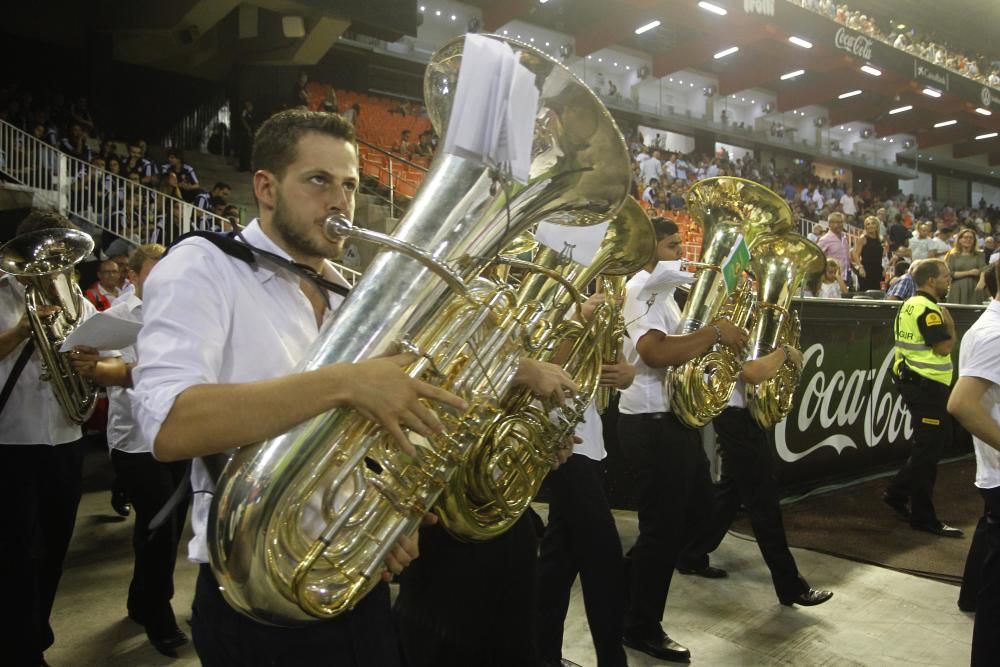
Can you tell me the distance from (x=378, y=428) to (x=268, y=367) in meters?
0.29

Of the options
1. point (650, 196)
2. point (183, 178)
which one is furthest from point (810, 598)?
point (650, 196)

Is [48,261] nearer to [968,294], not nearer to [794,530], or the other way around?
[794,530]

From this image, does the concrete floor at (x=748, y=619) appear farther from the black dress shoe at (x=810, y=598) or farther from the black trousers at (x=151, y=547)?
the black trousers at (x=151, y=547)

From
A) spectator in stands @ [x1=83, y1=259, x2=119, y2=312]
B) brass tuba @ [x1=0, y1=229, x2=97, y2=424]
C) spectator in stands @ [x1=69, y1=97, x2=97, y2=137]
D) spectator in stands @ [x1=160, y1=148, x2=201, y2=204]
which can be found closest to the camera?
brass tuba @ [x1=0, y1=229, x2=97, y2=424]

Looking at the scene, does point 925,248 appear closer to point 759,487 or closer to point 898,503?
point 898,503

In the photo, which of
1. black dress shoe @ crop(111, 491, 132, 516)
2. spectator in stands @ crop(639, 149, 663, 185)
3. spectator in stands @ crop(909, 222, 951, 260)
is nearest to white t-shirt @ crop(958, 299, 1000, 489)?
black dress shoe @ crop(111, 491, 132, 516)

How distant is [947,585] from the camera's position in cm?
418

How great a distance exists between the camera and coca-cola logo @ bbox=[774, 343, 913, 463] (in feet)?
18.5

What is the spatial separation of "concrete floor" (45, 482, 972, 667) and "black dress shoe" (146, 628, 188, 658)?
0.04m

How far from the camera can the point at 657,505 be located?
3.20 metres

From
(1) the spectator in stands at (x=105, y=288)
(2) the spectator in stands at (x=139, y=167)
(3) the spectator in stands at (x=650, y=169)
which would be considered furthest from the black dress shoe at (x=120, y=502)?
(3) the spectator in stands at (x=650, y=169)

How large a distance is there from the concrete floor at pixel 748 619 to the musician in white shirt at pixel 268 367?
2068 mm

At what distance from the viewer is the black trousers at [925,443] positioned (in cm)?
512

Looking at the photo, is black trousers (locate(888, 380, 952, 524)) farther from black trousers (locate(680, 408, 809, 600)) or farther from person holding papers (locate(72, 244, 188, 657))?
person holding papers (locate(72, 244, 188, 657))
